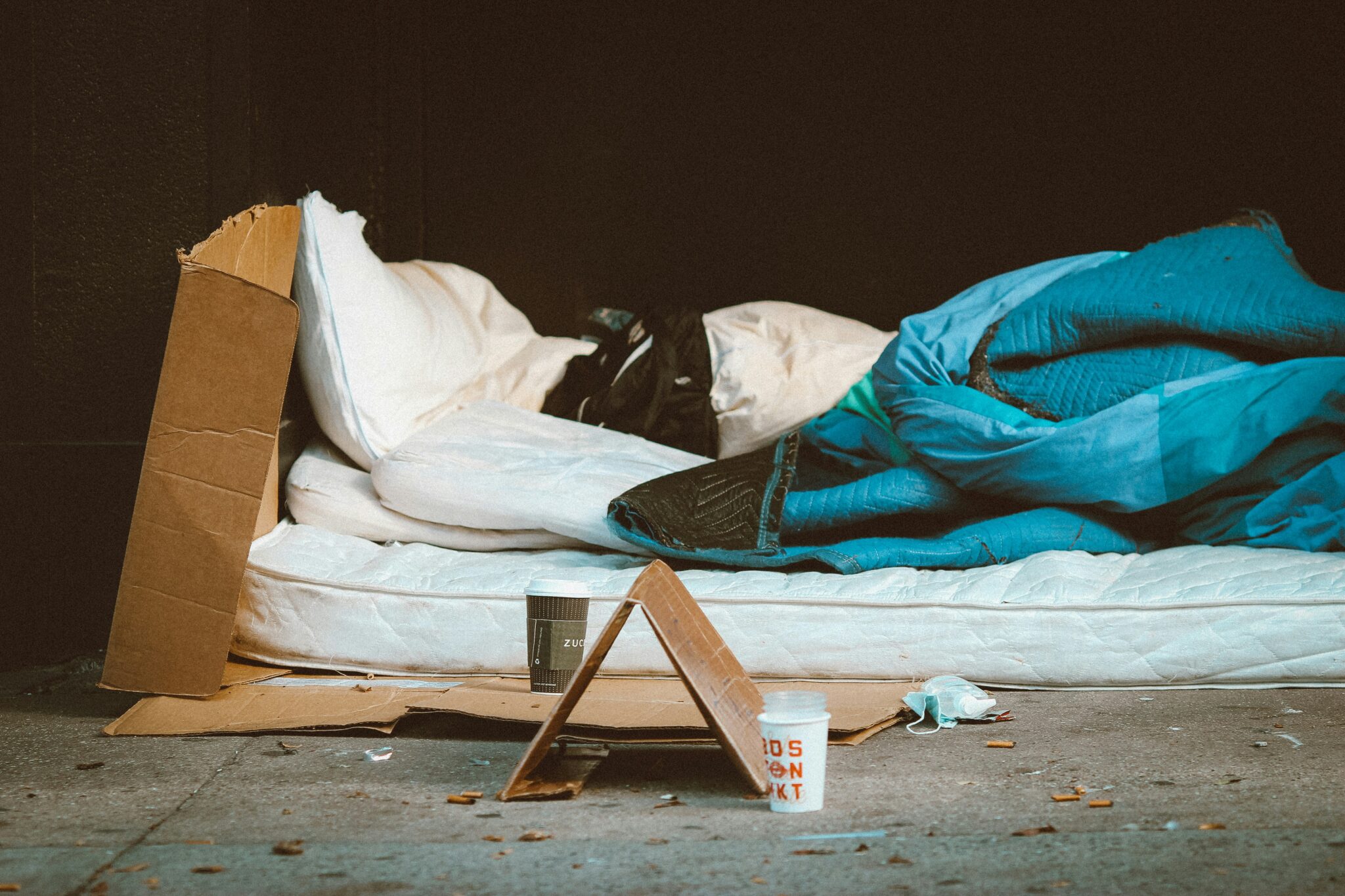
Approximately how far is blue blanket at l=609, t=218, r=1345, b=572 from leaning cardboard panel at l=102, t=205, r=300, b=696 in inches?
23.8

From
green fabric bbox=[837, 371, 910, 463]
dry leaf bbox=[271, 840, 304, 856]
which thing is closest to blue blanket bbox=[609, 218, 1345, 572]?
green fabric bbox=[837, 371, 910, 463]

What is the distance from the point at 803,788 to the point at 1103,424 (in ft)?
3.61

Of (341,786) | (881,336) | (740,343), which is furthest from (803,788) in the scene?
(881,336)

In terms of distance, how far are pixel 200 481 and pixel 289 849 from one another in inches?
27.8

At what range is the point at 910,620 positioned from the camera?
1753 mm

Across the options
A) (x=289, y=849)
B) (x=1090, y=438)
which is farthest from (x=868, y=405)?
(x=289, y=849)

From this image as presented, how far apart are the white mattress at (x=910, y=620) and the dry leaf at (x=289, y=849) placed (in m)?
0.73

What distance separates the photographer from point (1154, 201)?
3254 millimetres

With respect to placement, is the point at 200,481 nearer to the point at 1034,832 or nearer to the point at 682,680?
the point at 682,680

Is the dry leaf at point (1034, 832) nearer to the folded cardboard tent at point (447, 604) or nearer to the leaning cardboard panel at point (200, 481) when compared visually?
the folded cardboard tent at point (447, 604)

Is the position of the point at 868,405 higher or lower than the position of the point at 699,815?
higher

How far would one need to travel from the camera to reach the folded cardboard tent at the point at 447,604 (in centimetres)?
162

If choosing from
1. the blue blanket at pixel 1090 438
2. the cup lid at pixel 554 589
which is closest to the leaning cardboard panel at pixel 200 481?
the cup lid at pixel 554 589

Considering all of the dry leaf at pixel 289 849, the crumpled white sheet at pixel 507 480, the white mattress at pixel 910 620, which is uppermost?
the crumpled white sheet at pixel 507 480
